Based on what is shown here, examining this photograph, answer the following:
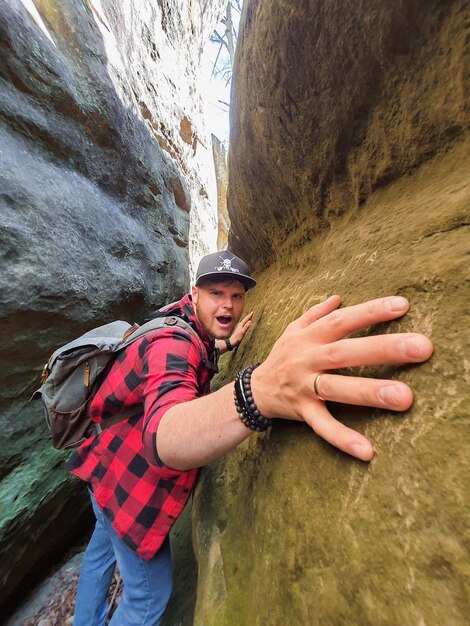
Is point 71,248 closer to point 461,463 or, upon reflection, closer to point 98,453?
point 98,453

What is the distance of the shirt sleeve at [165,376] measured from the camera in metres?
1.05

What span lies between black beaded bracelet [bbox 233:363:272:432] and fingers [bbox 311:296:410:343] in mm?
307

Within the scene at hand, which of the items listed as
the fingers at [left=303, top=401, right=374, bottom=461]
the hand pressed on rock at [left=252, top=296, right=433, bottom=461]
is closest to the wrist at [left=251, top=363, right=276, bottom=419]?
the hand pressed on rock at [left=252, top=296, right=433, bottom=461]

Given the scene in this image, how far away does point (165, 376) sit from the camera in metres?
1.18

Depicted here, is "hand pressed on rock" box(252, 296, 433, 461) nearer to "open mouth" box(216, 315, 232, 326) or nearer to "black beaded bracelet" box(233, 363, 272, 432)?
"black beaded bracelet" box(233, 363, 272, 432)

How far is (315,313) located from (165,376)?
621mm

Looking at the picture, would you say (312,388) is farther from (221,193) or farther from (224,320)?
(221,193)

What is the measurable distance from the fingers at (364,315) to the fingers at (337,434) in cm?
21

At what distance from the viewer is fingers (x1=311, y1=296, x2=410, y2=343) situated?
2.66ft

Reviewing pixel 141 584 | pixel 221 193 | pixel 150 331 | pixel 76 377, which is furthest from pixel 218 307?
pixel 221 193

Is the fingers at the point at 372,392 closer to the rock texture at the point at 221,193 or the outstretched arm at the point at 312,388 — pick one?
the outstretched arm at the point at 312,388

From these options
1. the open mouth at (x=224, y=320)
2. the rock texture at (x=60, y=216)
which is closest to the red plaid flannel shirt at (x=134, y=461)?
the open mouth at (x=224, y=320)

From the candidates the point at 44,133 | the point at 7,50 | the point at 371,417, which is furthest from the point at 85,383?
the point at 7,50

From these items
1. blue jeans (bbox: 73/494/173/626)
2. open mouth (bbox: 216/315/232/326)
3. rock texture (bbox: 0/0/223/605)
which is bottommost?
blue jeans (bbox: 73/494/173/626)
